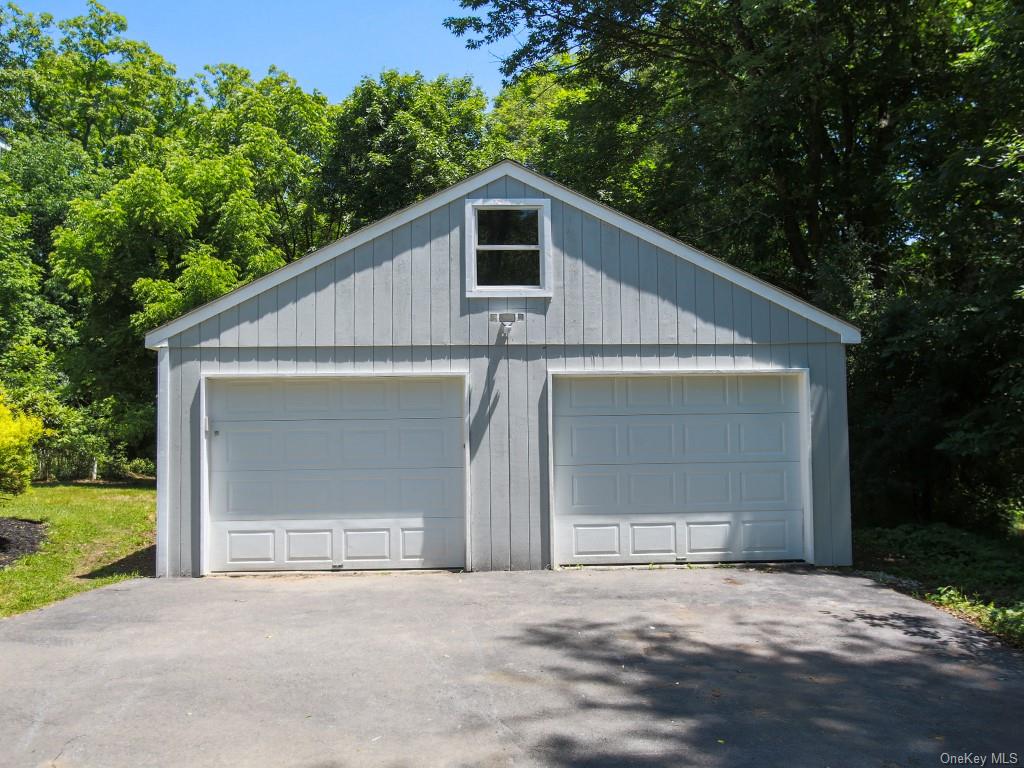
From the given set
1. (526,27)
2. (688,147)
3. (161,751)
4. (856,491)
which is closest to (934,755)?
(161,751)

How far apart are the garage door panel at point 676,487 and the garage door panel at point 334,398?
5.24 feet

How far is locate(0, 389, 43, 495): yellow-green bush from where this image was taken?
927cm

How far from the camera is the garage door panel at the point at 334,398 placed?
873cm

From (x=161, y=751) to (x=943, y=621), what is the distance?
235 inches

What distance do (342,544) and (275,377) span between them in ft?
6.49

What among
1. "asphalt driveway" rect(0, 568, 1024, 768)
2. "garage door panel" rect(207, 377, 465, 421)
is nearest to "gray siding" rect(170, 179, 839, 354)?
"garage door panel" rect(207, 377, 465, 421)

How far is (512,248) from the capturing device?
8.88 m

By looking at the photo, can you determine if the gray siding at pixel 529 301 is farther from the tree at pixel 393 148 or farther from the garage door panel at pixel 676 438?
the tree at pixel 393 148

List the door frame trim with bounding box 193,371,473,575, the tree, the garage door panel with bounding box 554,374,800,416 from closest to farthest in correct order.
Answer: the door frame trim with bounding box 193,371,473,575 < the garage door panel with bounding box 554,374,800,416 < the tree

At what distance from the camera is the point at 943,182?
10.5 m

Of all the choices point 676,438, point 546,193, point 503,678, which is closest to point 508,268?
point 546,193

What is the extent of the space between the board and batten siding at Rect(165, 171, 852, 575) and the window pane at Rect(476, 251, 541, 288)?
0.23 m

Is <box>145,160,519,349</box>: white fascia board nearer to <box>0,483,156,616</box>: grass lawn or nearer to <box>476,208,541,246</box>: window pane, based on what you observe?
<box>476,208,541,246</box>: window pane

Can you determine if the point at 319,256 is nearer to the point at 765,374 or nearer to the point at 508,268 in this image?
the point at 508,268
